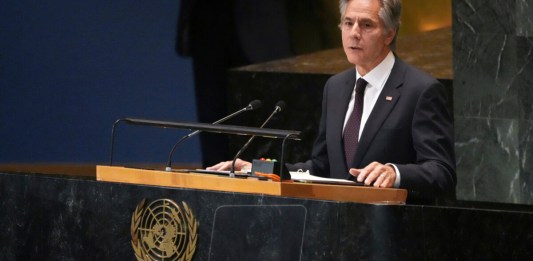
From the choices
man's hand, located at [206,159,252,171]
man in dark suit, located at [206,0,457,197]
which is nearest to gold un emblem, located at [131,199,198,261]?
man's hand, located at [206,159,252,171]

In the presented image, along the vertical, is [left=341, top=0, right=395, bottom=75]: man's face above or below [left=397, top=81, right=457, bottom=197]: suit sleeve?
above

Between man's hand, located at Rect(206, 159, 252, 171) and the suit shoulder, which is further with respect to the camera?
the suit shoulder

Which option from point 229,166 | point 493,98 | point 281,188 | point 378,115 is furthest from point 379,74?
point 493,98

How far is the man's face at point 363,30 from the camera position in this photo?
3469mm

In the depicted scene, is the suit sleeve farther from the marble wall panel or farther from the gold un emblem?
the marble wall panel

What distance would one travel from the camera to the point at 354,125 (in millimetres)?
3508

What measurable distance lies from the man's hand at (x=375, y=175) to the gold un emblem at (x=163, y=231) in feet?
1.45

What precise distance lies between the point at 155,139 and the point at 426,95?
8.22ft

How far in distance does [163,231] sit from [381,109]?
3.05ft

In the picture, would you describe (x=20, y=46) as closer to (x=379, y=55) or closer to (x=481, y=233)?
(x=379, y=55)

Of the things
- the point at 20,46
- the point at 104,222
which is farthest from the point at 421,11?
the point at 104,222

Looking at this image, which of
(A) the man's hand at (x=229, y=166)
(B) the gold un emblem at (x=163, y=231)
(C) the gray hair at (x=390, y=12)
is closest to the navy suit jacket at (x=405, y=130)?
(C) the gray hair at (x=390, y=12)

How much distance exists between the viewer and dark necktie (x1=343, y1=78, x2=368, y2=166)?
3.49 m

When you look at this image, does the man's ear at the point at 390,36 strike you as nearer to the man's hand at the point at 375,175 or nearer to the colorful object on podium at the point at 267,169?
the man's hand at the point at 375,175
